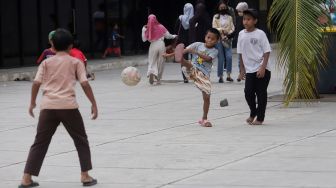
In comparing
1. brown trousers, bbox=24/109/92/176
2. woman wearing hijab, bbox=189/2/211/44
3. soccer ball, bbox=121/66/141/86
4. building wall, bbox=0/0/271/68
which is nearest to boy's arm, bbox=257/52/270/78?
soccer ball, bbox=121/66/141/86

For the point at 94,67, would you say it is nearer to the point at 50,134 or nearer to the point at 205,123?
the point at 205,123

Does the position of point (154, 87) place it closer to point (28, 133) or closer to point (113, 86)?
point (113, 86)

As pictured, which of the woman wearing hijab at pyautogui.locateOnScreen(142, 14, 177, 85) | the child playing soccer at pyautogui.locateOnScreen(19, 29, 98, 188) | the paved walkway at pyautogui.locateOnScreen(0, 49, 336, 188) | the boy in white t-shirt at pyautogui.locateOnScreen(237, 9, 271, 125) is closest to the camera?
the child playing soccer at pyautogui.locateOnScreen(19, 29, 98, 188)

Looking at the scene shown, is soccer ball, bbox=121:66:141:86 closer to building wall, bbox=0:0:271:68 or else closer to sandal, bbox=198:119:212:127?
sandal, bbox=198:119:212:127

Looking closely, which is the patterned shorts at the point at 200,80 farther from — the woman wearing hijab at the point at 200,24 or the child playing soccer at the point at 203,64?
the woman wearing hijab at the point at 200,24

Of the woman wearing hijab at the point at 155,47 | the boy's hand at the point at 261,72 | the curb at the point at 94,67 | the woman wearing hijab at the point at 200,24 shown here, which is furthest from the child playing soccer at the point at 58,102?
the curb at the point at 94,67

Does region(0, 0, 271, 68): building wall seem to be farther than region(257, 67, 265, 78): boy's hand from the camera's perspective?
Yes

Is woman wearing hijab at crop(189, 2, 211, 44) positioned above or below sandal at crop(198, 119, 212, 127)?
above

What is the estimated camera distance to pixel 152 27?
20.0m

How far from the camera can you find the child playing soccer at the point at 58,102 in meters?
8.00

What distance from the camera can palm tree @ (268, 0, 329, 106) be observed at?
1386cm

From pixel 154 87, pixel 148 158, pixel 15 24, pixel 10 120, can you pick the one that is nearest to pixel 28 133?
pixel 10 120

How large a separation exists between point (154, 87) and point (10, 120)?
606 cm

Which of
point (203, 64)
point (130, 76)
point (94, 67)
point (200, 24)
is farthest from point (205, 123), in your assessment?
point (94, 67)
